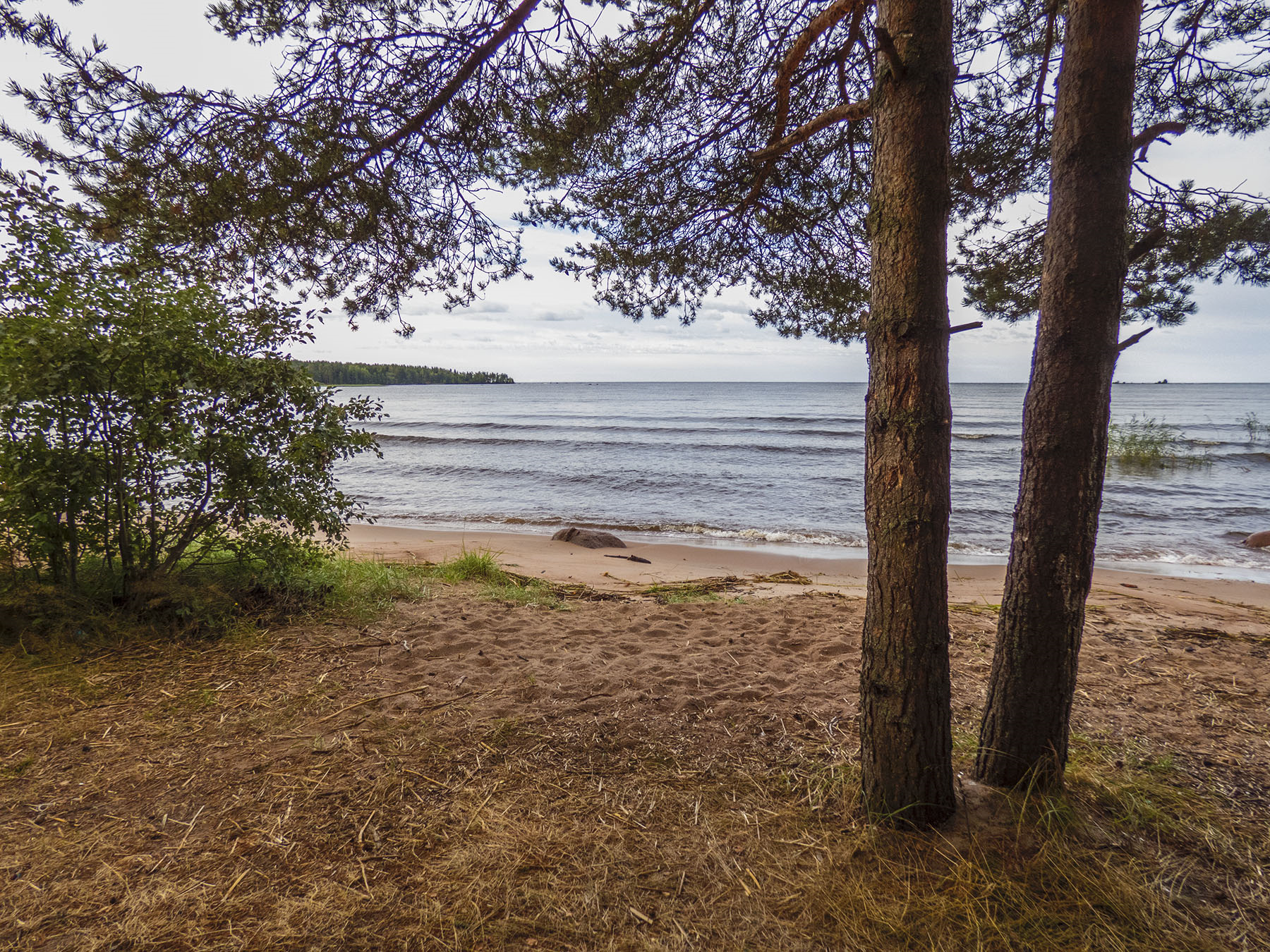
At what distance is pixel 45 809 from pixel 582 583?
467 centimetres

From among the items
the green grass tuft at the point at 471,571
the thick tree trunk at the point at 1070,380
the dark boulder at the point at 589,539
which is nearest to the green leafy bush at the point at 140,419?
the green grass tuft at the point at 471,571

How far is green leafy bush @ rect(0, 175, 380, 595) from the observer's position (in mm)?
3348

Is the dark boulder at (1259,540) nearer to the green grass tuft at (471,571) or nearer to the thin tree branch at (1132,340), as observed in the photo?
the thin tree branch at (1132,340)

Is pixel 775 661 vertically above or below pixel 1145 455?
below

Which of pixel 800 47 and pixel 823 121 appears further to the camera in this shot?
pixel 800 47

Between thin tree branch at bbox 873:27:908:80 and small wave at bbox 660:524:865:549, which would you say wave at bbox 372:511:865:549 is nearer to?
small wave at bbox 660:524:865:549

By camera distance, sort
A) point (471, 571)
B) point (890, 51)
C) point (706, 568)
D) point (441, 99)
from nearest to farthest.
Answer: point (890, 51) → point (441, 99) → point (471, 571) → point (706, 568)

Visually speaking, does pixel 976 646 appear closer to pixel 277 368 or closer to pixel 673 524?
pixel 277 368

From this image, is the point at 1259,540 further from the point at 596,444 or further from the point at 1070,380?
the point at 596,444

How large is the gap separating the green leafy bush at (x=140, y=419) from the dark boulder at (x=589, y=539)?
555cm

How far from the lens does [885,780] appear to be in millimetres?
2195

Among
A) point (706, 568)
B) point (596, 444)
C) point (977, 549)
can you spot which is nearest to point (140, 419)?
point (706, 568)

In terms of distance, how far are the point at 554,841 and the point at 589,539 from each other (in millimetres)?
7618

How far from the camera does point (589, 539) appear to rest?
9.73m
